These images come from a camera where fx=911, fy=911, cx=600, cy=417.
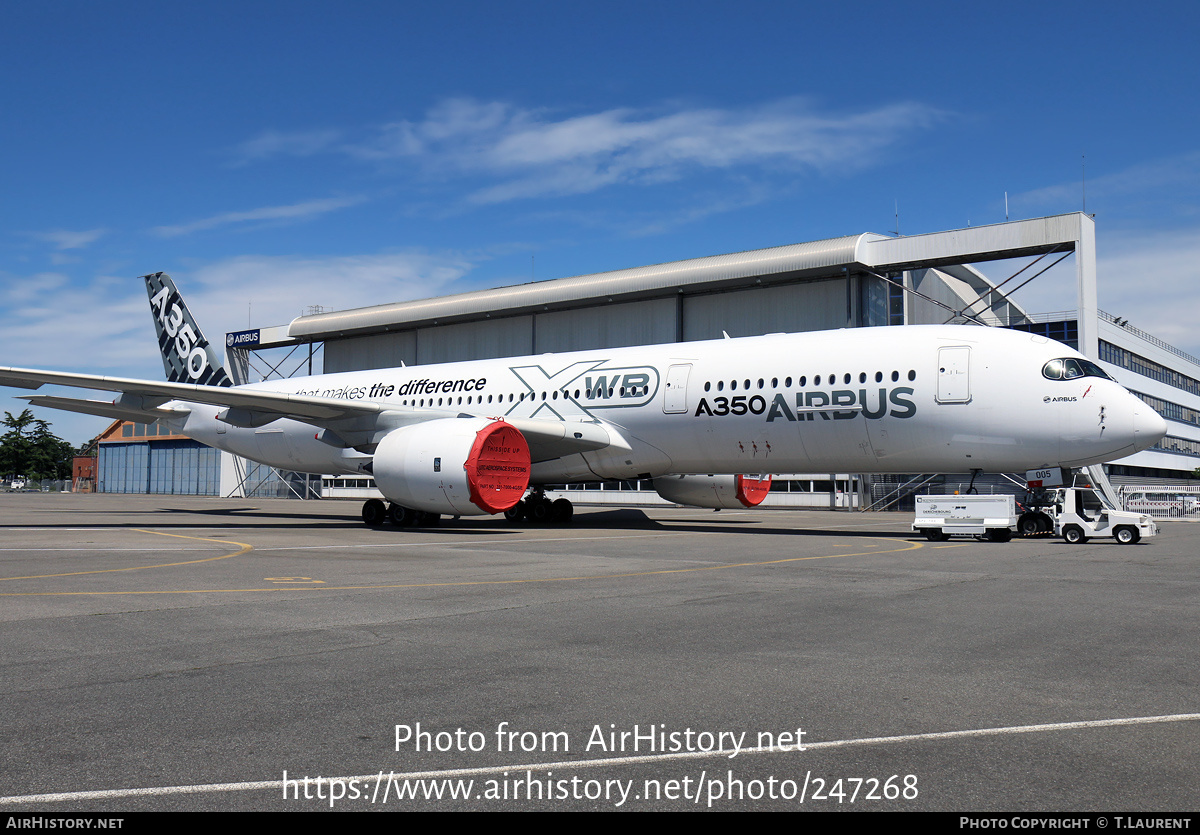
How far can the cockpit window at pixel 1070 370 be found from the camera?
55.7ft

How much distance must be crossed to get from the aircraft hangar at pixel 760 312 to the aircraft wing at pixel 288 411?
18254 millimetres

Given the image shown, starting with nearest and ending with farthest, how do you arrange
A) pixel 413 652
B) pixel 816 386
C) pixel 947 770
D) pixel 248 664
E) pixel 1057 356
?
pixel 947 770, pixel 248 664, pixel 413 652, pixel 1057 356, pixel 816 386

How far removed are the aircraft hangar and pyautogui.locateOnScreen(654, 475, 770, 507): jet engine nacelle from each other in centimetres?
1297

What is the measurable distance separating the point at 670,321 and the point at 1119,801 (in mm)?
38742

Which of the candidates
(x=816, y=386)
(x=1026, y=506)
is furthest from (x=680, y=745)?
(x=1026, y=506)

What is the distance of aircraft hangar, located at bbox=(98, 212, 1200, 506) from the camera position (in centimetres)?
3359

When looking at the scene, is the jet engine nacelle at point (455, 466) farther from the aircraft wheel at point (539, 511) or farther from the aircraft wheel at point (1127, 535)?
the aircraft wheel at point (1127, 535)

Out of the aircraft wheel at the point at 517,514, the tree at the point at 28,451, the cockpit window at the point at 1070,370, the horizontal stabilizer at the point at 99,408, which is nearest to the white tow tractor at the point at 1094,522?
the cockpit window at the point at 1070,370

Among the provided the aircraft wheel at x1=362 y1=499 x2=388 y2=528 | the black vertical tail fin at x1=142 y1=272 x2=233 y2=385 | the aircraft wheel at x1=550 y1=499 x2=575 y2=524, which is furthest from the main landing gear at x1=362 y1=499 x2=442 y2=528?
the black vertical tail fin at x1=142 y1=272 x2=233 y2=385

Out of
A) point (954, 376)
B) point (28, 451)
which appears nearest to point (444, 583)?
point (954, 376)

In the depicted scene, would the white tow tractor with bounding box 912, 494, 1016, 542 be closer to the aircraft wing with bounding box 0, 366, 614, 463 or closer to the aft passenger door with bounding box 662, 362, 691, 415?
the aft passenger door with bounding box 662, 362, 691, 415
